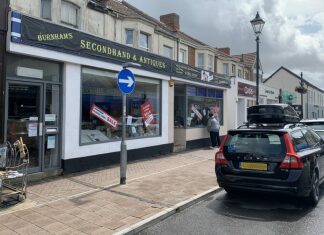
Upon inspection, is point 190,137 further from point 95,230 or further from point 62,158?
point 95,230

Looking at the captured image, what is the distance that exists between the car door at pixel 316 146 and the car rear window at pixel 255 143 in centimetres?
111

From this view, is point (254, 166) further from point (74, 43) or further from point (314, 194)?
point (74, 43)

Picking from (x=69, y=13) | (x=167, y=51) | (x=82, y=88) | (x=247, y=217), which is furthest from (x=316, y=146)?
(x=167, y=51)

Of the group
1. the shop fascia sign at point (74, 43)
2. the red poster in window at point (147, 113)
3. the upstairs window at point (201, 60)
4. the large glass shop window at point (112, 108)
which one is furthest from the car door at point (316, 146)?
the upstairs window at point (201, 60)

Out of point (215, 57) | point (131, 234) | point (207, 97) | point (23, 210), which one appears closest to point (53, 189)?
point (23, 210)

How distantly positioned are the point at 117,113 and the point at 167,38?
716 centimetres

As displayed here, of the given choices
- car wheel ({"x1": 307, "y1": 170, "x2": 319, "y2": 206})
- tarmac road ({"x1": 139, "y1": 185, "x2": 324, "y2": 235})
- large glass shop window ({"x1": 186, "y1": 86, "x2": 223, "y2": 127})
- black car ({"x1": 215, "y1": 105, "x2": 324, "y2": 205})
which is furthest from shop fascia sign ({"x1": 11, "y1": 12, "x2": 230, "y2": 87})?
car wheel ({"x1": 307, "y1": 170, "x2": 319, "y2": 206})

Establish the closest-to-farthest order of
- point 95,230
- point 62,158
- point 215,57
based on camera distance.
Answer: point 95,230, point 62,158, point 215,57

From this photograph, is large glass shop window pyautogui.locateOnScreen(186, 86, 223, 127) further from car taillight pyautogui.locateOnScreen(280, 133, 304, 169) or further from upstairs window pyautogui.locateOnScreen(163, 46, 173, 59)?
car taillight pyautogui.locateOnScreen(280, 133, 304, 169)

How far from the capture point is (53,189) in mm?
7758

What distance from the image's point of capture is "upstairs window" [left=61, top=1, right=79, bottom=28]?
39.4 ft

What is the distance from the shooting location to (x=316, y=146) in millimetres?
7973

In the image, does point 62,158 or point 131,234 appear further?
point 62,158

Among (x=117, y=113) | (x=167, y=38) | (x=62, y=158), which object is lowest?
(x=62, y=158)
